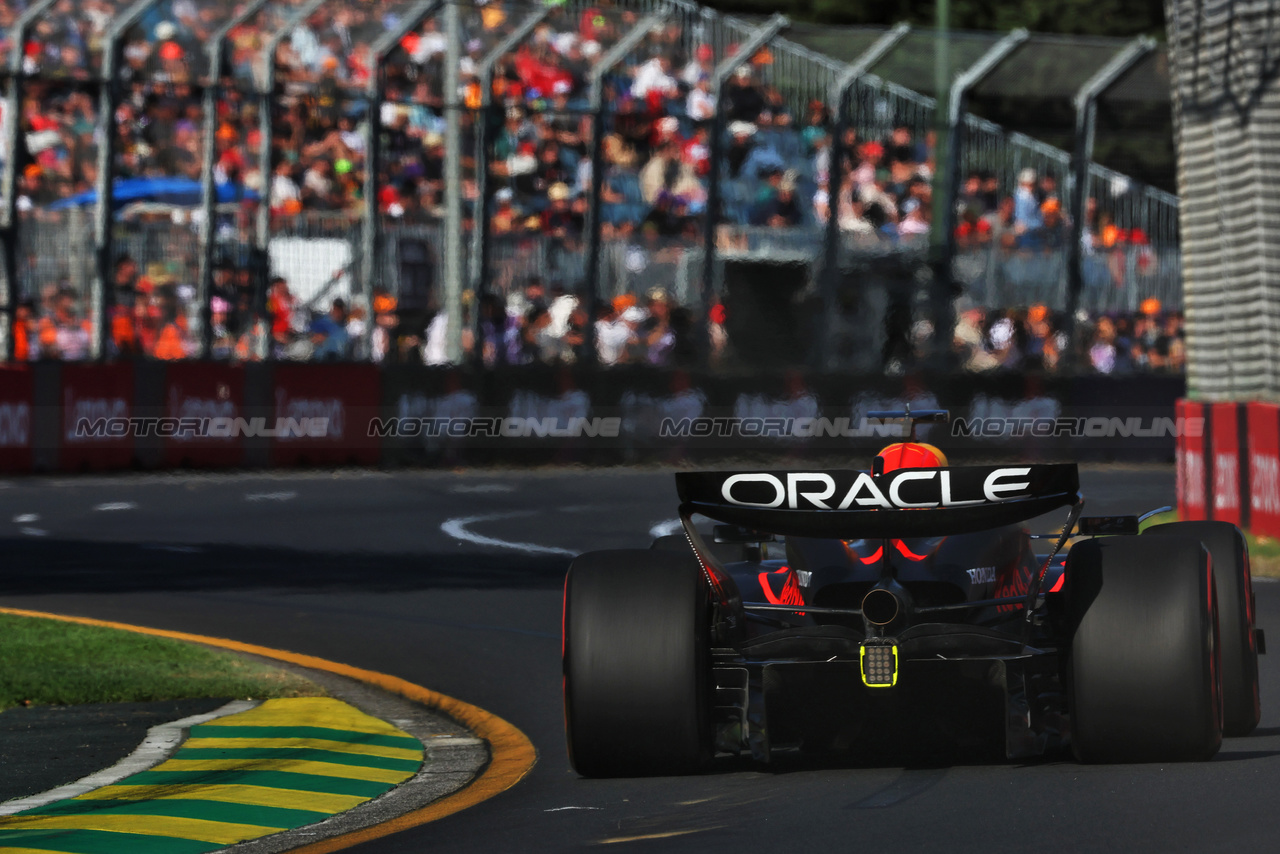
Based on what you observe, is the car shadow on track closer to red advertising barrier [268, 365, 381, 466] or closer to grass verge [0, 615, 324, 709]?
grass verge [0, 615, 324, 709]

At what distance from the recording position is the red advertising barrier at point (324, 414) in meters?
23.4

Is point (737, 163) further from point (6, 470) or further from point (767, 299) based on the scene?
point (6, 470)

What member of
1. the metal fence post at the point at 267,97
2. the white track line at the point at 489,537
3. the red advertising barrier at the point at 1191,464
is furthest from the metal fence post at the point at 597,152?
the red advertising barrier at the point at 1191,464

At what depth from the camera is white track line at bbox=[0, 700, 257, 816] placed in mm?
6961

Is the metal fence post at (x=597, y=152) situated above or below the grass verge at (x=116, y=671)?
above

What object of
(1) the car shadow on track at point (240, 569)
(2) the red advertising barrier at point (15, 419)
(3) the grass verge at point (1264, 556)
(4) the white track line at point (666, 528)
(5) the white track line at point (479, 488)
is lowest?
(1) the car shadow on track at point (240, 569)

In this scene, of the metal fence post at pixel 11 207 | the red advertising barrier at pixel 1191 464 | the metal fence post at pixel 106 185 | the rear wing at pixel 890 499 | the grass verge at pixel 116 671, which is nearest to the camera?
the rear wing at pixel 890 499

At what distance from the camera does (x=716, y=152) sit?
24.4 meters

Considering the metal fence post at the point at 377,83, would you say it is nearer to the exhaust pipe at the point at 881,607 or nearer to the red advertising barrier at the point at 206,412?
the red advertising barrier at the point at 206,412

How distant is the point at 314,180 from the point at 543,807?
1830 centimetres

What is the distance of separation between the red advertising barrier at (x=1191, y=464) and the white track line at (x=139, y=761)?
374 inches

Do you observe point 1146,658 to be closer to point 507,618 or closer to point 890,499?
point 890,499

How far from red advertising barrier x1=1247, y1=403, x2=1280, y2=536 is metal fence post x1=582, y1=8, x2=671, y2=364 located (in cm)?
1022

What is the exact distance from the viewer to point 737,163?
24.7m
